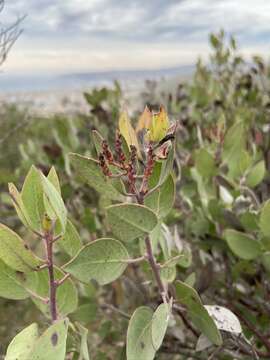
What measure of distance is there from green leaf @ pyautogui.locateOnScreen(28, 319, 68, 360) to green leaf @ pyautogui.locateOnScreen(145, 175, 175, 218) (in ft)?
0.75

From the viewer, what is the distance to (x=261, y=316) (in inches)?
63.2

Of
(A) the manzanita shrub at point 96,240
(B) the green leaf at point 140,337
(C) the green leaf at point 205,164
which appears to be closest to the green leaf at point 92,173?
(A) the manzanita shrub at point 96,240

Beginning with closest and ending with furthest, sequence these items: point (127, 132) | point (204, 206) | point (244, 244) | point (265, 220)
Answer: point (127, 132), point (265, 220), point (244, 244), point (204, 206)

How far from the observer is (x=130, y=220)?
0.82m

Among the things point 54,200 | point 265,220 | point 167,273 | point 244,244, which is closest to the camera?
point 54,200

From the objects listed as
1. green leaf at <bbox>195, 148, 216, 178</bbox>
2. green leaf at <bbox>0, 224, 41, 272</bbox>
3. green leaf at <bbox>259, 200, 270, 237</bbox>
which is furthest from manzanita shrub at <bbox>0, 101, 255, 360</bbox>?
green leaf at <bbox>195, 148, 216, 178</bbox>

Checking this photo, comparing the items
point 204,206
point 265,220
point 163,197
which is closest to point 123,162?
point 163,197

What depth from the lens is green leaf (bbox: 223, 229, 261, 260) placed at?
128 cm

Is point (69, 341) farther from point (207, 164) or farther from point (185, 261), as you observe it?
point (207, 164)

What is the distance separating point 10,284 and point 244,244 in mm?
586

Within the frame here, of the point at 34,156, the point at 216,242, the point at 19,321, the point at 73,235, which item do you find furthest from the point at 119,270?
the point at 19,321

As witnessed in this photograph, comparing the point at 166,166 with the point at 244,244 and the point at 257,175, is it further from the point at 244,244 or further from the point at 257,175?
the point at 257,175

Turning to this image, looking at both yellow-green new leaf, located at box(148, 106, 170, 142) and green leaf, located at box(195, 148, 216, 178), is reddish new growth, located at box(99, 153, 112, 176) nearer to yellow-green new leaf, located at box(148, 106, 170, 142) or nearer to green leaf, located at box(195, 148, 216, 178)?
yellow-green new leaf, located at box(148, 106, 170, 142)

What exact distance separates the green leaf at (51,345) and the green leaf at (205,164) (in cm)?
92
